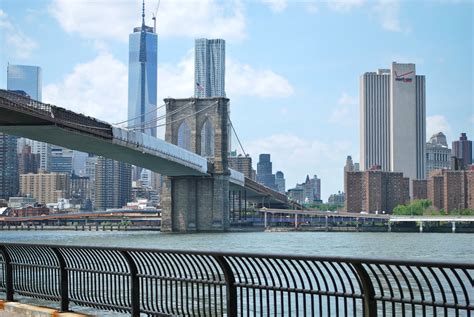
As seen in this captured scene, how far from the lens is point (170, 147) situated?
289 ft

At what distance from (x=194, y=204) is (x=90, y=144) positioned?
3330cm

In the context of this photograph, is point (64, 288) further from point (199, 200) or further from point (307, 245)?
point (199, 200)

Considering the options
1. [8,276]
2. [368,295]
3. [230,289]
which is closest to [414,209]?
[8,276]

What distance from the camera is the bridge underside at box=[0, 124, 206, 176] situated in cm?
6675

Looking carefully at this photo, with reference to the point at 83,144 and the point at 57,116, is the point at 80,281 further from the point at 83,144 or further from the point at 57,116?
the point at 83,144

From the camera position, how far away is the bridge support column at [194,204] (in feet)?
349

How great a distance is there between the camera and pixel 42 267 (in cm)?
1260

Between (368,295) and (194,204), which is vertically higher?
(194,204)

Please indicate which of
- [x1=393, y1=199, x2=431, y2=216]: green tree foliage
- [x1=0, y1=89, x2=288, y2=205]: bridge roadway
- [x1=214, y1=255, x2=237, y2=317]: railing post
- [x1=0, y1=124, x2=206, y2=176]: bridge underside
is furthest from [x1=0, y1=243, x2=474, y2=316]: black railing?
[x1=393, y1=199, x2=431, y2=216]: green tree foliage

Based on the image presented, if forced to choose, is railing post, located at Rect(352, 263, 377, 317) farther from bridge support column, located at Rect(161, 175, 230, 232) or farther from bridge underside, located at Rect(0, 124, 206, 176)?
bridge support column, located at Rect(161, 175, 230, 232)

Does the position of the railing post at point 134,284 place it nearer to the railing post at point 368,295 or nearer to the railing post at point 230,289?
the railing post at point 230,289

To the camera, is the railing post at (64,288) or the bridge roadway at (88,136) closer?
the railing post at (64,288)

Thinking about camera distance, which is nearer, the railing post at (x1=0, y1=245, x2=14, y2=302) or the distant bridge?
the railing post at (x1=0, y1=245, x2=14, y2=302)

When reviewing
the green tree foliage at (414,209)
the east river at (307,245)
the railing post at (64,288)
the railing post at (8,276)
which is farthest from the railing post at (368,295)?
the green tree foliage at (414,209)
